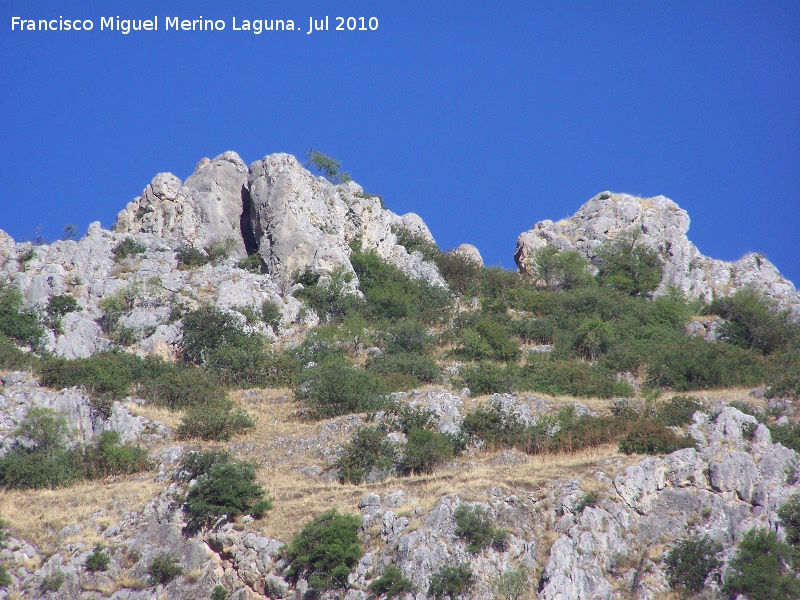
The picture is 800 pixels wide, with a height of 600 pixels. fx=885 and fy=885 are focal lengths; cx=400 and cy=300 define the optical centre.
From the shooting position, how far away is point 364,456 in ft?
117

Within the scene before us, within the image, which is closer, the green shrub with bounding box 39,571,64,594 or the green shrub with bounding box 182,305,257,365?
the green shrub with bounding box 39,571,64,594

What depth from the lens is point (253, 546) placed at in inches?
1172

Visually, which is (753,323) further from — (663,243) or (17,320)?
(17,320)

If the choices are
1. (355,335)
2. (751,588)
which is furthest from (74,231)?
(751,588)

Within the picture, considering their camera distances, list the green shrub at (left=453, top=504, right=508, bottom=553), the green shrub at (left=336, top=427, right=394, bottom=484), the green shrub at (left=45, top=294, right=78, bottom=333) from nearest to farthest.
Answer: the green shrub at (left=453, top=504, right=508, bottom=553) < the green shrub at (left=336, top=427, right=394, bottom=484) < the green shrub at (left=45, top=294, right=78, bottom=333)

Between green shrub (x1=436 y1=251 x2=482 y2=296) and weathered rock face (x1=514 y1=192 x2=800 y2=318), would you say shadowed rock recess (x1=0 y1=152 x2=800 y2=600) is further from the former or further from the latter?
green shrub (x1=436 y1=251 x2=482 y2=296)

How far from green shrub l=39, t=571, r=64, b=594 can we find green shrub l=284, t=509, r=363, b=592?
23.9ft

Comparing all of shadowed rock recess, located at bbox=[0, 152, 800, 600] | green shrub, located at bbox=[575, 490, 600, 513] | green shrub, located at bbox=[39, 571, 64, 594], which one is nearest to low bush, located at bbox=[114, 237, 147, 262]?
shadowed rock recess, located at bbox=[0, 152, 800, 600]

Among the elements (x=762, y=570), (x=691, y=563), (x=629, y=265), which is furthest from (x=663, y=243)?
(x=762, y=570)

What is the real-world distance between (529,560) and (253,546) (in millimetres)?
9183

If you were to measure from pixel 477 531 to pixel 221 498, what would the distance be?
9.21 meters

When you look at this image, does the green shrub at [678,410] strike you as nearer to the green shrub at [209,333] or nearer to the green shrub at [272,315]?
the green shrub at [209,333]

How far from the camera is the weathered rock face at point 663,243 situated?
6764 centimetres

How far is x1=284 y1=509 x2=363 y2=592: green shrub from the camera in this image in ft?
91.8
